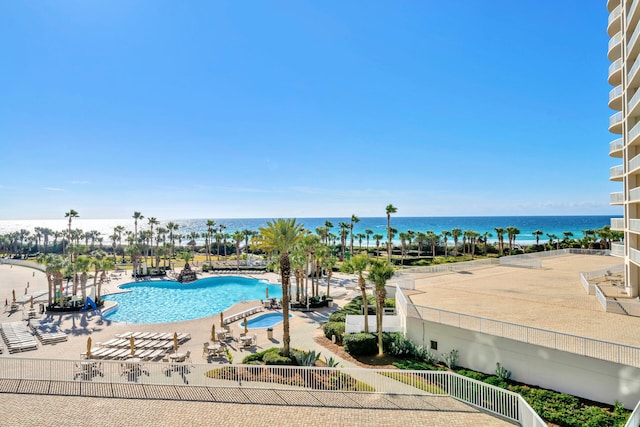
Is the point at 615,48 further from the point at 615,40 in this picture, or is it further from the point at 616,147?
the point at 616,147

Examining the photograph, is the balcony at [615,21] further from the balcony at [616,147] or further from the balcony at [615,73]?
the balcony at [616,147]

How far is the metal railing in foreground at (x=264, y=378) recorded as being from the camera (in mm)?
13000

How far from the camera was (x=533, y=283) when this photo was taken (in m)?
28.4

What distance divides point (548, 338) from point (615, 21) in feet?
86.7

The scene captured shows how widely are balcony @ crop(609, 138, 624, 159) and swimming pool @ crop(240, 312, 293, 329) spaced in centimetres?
2934

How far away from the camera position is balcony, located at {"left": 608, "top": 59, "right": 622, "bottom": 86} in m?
25.2

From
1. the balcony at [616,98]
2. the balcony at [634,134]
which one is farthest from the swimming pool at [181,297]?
the balcony at [616,98]

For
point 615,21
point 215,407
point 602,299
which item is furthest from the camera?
point 615,21

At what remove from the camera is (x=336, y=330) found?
21641 mm

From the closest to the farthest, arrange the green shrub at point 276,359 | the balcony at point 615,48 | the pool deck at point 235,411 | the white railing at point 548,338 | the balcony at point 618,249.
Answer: the pool deck at point 235,411 < the white railing at point 548,338 < the green shrub at point 276,359 < the balcony at point 615,48 < the balcony at point 618,249

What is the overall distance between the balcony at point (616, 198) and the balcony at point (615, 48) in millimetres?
10567

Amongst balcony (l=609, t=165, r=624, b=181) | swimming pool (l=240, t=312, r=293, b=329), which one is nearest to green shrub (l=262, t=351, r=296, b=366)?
swimming pool (l=240, t=312, r=293, b=329)

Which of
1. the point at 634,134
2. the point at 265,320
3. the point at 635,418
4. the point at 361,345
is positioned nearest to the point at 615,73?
the point at 634,134

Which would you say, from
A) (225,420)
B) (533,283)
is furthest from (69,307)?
(533,283)
